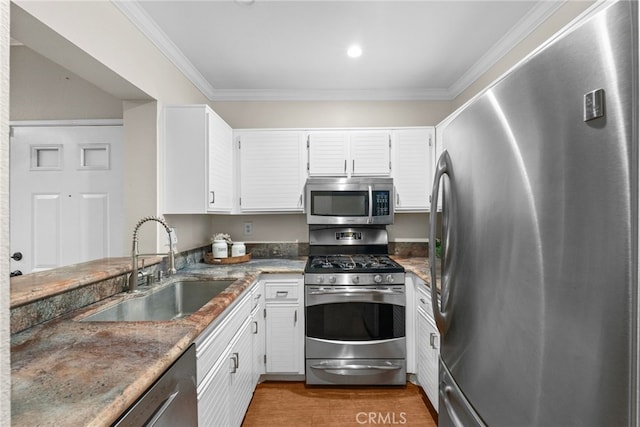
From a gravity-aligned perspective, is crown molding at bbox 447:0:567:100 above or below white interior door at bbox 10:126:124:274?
above

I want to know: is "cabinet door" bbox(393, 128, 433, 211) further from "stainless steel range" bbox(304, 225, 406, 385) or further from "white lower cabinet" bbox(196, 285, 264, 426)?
"white lower cabinet" bbox(196, 285, 264, 426)

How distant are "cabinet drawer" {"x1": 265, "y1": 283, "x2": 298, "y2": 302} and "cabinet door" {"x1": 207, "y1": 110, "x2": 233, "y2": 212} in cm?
75

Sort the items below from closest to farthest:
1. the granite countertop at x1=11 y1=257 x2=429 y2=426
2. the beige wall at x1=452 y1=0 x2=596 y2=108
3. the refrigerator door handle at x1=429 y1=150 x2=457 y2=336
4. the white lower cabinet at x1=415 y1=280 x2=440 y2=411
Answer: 1. the granite countertop at x1=11 y1=257 x2=429 y2=426
2. the refrigerator door handle at x1=429 y1=150 x2=457 y2=336
3. the beige wall at x1=452 y1=0 x2=596 y2=108
4. the white lower cabinet at x1=415 y1=280 x2=440 y2=411

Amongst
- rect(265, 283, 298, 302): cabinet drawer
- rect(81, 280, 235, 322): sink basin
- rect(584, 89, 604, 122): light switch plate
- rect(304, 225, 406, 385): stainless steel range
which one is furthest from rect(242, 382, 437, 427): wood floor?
rect(584, 89, 604, 122): light switch plate

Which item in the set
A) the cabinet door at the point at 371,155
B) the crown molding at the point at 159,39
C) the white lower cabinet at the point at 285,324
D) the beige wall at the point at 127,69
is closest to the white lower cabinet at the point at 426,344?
the white lower cabinet at the point at 285,324

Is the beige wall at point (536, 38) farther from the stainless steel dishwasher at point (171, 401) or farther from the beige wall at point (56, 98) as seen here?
the beige wall at point (56, 98)

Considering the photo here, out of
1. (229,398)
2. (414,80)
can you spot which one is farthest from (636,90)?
(414,80)

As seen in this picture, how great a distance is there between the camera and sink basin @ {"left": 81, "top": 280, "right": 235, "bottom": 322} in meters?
1.45

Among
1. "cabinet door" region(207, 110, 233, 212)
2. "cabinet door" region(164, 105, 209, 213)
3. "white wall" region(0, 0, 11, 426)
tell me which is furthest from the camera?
"cabinet door" region(207, 110, 233, 212)

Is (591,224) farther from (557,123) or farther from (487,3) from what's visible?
(487,3)

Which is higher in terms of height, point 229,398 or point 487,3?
point 487,3

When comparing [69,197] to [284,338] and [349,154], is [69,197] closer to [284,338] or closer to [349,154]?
[284,338]

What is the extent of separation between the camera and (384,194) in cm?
267

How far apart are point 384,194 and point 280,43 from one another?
4.73 ft
